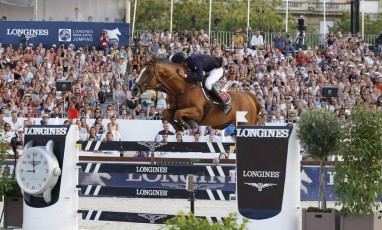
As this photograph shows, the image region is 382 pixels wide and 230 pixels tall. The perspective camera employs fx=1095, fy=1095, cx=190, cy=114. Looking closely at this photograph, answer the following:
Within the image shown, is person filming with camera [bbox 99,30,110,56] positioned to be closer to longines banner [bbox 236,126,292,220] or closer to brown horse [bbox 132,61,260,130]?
brown horse [bbox 132,61,260,130]

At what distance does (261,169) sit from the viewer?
13406mm

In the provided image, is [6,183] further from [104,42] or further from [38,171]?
[104,42]

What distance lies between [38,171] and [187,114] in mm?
4575

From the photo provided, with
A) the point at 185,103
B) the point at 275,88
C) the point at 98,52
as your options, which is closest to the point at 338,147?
the point at 185,103

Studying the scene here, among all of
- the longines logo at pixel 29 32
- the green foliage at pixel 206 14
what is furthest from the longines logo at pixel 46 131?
the green foliage at pixel 206 14

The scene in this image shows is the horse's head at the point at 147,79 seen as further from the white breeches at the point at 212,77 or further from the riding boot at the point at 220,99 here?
the riding boot at the point at 220,99

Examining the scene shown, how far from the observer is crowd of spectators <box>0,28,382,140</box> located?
27.5 m

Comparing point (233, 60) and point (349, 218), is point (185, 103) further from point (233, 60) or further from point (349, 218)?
point (233, 60)

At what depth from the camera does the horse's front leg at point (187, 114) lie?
729 inches

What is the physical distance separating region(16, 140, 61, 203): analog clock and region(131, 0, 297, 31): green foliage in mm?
46687

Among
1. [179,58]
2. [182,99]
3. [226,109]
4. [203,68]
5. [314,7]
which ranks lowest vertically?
[226,109]

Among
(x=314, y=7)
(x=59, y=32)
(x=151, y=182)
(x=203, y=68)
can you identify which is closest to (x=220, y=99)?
(x=203, y=68)

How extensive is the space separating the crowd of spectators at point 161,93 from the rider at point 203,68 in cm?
583

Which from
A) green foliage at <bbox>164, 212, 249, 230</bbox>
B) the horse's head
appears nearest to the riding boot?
the horse's head
